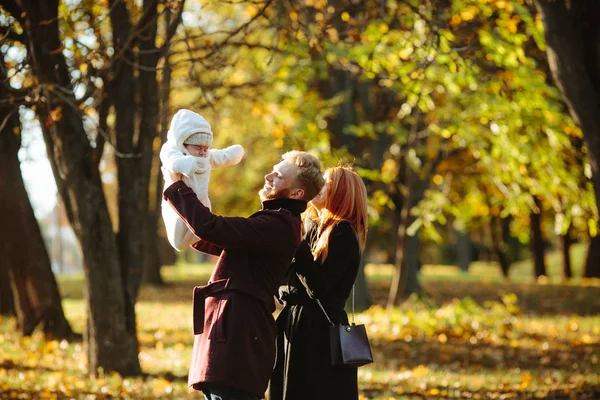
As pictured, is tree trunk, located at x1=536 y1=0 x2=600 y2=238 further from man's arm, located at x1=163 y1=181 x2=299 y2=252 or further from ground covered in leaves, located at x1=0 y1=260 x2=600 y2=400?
man's arm, located at x1=163 y1=181 x2=299 y2=252

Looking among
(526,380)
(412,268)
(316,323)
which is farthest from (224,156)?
(412,268)

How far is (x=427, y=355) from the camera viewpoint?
9.66 m

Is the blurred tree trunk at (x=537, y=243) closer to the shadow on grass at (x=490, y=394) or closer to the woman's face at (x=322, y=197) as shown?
the shadow on grass at (x=490, y=394)

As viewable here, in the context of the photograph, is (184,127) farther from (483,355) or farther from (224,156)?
(483,355)

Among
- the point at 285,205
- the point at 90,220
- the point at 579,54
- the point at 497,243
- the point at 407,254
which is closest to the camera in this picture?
the point at 285,205

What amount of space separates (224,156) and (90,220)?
3.64m

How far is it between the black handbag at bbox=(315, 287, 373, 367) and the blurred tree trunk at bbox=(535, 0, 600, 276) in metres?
3.43

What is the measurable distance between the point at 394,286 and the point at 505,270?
14239 mm

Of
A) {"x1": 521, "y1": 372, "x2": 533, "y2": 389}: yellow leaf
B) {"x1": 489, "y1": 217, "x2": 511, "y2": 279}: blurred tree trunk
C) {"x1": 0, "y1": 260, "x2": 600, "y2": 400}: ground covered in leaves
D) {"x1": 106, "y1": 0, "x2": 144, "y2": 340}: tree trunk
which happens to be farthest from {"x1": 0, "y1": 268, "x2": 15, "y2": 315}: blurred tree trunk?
{"x1": 489, "y1": 217, "x2": 511, "y2": 279}: blurred tree trunk

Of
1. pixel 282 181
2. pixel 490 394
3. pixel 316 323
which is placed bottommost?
pixel 490 394

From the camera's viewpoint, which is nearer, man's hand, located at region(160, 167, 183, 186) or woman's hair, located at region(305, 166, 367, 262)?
man's hand, located at region(160, 167, 183, 186)

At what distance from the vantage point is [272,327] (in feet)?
12.1

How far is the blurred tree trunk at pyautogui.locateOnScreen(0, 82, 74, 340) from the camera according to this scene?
10445 millimetres

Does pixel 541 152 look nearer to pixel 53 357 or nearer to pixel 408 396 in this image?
pixel 408 396
